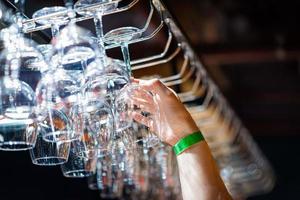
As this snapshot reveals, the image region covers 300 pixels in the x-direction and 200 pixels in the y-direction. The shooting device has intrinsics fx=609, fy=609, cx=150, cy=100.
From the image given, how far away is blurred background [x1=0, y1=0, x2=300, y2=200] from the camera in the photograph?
133 inches

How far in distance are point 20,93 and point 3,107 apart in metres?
0.05

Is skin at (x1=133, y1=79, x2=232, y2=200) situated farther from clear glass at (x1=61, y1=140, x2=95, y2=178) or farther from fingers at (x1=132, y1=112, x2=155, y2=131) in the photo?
clear glass at (x1=61, y1=140, x2=95, y2=178)

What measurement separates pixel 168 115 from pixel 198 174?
20 centimetres

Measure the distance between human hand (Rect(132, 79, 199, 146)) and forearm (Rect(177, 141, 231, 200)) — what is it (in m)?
0.06

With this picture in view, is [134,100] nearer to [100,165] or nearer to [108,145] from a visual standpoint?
[108,145]

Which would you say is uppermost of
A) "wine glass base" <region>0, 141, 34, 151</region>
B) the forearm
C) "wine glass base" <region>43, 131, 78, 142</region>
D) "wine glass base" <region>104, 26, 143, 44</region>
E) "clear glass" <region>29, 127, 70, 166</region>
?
"wine glass base" <region>104, 26, 143, 44</region>

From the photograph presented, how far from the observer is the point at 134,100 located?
1.49 meters

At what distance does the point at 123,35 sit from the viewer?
1.49 m

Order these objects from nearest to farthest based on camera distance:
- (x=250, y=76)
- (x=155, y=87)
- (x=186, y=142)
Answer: (x=155, y=87)
(x=186, y=142)
(x=250, y=76)

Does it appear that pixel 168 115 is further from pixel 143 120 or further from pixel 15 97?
pixel 15 97

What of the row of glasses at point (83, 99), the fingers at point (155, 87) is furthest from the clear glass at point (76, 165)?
the fingers at point (155, 87)

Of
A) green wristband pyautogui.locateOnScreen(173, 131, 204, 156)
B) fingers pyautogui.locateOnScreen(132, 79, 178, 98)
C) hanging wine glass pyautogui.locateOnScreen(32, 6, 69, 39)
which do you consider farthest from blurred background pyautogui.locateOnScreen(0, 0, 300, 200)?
green wristband pyautogui.locateOnScreen(173, 131, 204, 156)

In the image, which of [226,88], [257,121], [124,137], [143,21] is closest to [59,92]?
[124,137]

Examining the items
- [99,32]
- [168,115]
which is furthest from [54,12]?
[168,115]
